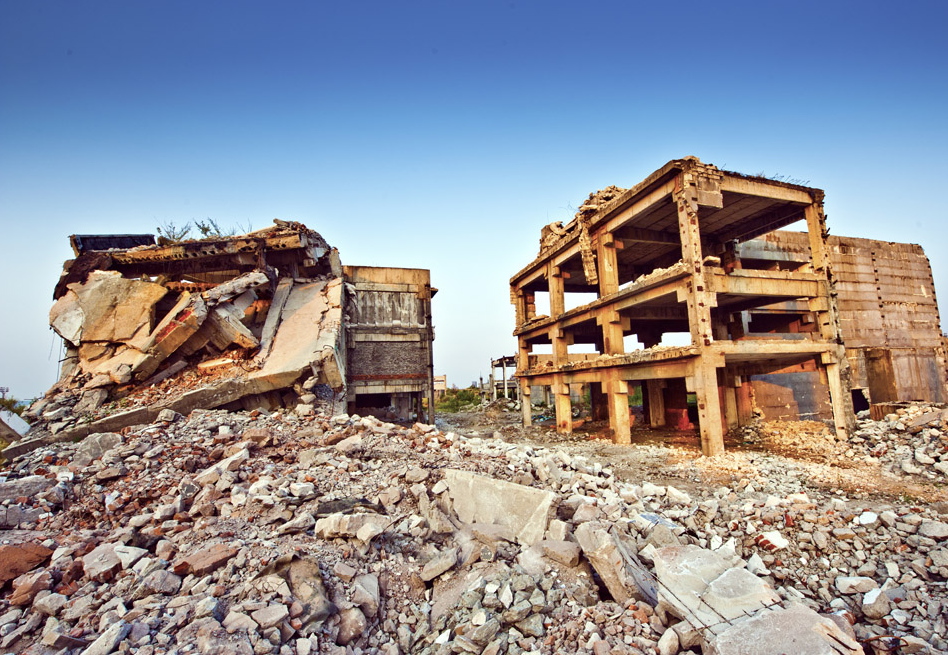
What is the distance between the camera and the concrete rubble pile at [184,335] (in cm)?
773

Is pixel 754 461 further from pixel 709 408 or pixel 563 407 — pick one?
pixel 563 407

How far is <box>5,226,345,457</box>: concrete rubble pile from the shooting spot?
7734mm

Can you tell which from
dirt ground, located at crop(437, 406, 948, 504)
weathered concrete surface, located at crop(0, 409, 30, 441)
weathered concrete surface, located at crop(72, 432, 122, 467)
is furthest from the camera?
dirt ground, located at crop(437, 406, 948, 504)

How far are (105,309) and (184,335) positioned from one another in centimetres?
210

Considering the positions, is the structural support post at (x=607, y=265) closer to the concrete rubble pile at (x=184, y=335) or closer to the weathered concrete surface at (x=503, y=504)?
the concrete rubble pile at (x=184, y=335)

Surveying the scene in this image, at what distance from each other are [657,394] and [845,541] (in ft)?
36.0

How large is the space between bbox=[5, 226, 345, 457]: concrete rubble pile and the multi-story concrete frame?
705 centimetres

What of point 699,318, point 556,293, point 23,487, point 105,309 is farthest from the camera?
point 556,293

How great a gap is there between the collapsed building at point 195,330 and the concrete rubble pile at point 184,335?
0.02 m

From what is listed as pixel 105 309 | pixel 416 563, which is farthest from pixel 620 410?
pixel 105 309

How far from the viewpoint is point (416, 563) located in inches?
159

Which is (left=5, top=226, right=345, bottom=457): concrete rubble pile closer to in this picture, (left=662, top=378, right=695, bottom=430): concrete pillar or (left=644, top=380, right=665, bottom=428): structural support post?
(left=644, top=380, right=665, bottom=428): structural support post

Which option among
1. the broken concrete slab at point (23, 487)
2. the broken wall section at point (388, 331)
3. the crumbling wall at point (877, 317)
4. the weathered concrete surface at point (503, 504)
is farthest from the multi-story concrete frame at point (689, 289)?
the broken concrete slab at point (23, 487)

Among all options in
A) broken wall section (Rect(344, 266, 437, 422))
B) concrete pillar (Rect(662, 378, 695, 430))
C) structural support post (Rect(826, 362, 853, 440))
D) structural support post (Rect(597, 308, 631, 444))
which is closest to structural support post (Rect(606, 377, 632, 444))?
structural support post (Rect(597, 308, 631, 444))
